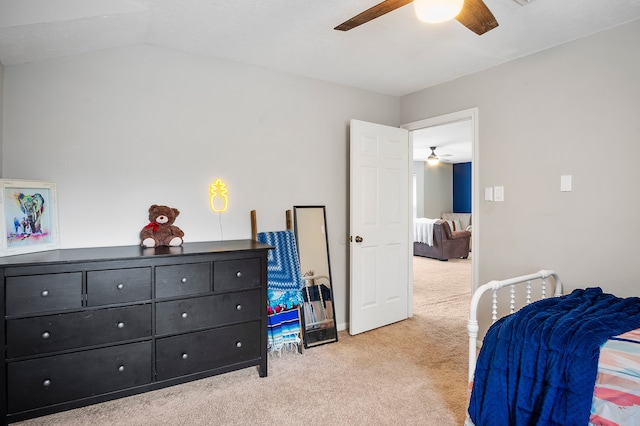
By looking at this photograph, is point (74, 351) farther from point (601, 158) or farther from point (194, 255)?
point (601, 158)

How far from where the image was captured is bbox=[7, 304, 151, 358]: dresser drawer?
1875mm

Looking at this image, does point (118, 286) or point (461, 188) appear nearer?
point (118, 286)

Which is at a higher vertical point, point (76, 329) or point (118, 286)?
point (118, 286)

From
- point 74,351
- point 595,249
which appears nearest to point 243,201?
point 74,351

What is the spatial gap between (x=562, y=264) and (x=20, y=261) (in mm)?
3409

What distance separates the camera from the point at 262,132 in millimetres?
3084

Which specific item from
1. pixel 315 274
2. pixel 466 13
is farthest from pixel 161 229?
pixel 466 13

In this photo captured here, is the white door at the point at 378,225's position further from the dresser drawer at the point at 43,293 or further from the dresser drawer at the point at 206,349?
the dresser drawer at the point at 43,293

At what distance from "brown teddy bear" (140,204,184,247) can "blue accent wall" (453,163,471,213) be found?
349 inches

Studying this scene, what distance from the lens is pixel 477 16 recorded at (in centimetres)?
166

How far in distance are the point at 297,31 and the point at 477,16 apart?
120cm

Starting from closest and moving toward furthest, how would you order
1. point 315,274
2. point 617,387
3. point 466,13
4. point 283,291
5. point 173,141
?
point 617,387
point 466,13
point 173,141
point 283,291
point 315,274

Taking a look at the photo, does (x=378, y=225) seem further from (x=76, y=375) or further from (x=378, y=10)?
(x=76, y=375)

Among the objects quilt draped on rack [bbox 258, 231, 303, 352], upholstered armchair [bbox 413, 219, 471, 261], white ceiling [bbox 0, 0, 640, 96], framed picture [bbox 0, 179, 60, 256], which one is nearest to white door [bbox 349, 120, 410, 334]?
quilt draped on rack [bbox 258, 231, 303, 352]
